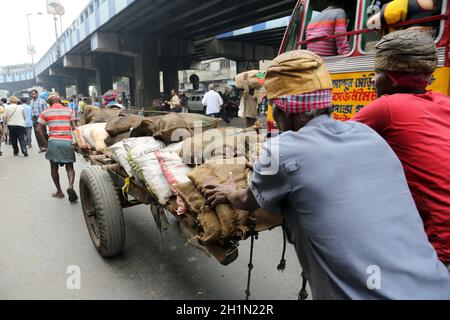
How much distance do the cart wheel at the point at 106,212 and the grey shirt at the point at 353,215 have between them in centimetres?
206

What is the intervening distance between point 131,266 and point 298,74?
2.53 m

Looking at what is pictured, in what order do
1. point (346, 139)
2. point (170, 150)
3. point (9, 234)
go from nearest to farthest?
point (346, 139)
point (170, 150)
point (9, 234)

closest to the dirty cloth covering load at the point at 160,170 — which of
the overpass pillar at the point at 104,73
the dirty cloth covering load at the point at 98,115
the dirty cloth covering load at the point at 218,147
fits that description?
the dirty cloth covering load at the point at 218,147

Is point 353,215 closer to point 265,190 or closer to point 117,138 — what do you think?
point 265,190

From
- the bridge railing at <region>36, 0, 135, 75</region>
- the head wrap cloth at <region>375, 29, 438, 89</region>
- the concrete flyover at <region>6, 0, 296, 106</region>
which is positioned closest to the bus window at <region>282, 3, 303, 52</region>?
the head wrap cloth at <region>375, 29, 438, 89</region>

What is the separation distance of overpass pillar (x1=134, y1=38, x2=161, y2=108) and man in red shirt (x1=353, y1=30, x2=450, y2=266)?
19.0m

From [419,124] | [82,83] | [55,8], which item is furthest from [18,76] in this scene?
[419,124]

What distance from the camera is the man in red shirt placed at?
134 centimetres

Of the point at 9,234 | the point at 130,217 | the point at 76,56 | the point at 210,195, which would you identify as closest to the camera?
the point at 210,195

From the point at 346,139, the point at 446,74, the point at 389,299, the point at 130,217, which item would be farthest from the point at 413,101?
the point at 130,217

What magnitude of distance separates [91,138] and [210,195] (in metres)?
2.83

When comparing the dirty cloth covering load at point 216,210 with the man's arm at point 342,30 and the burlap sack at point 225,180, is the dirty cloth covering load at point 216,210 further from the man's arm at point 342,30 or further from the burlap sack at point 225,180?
the man's arm at point 342,30
